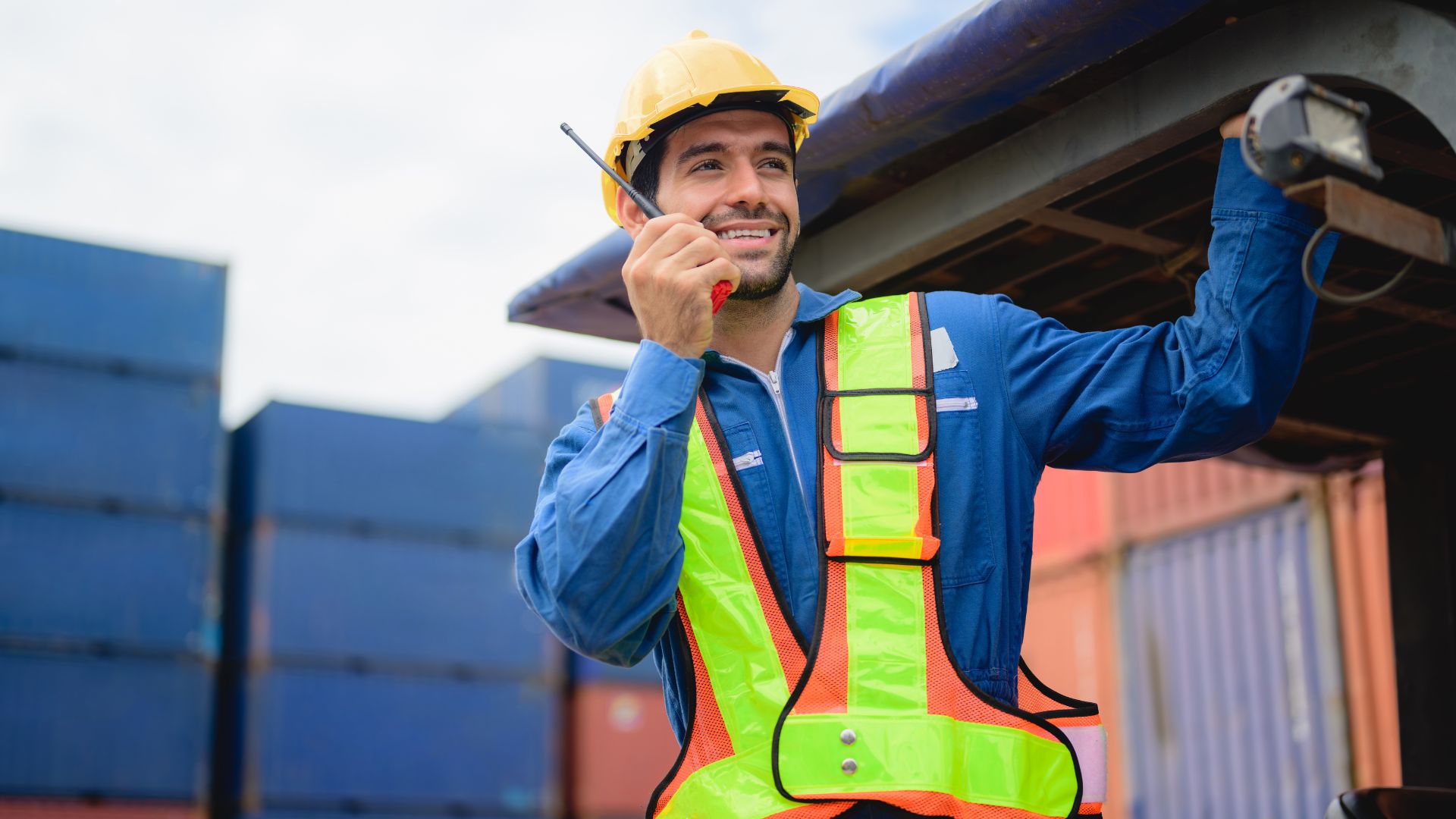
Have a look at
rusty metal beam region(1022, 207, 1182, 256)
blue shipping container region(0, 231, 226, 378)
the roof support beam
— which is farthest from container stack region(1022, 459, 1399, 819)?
blue shipping container region(0, 231, 226, 378)

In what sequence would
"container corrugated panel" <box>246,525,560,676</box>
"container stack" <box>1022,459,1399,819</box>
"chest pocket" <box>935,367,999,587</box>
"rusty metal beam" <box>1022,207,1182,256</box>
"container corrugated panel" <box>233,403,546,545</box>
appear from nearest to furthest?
1. "chest pocket" <box>935,367,999,587</box>
2. "rusty metal beam" <box>1022,207,1182,256</box>
3. "container stack" <box>1022,459,1399,819</box>
4. "container corrugated panel" <box>246,525,560,676</box>
5. "container corrugated panel" <box>233,403,546,545</box>

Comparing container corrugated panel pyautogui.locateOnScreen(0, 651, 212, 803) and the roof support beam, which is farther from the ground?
the roof support beam

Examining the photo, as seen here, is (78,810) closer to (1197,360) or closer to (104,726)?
(104,726)

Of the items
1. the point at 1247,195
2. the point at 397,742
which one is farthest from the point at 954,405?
the point at 397,742

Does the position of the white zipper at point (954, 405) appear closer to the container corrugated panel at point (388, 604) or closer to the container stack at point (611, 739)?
the container corrugated panel at point (388, 604)

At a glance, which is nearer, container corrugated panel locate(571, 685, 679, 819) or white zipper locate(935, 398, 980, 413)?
white zipper locate(935, 398, 980, 413)

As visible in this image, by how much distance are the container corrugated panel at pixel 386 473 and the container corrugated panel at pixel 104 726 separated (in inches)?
94.6

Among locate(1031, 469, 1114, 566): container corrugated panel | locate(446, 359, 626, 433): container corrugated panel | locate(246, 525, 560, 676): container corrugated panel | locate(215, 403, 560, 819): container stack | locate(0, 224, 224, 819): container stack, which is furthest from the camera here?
locate(446, 359, 626, 433): container corrugated panel

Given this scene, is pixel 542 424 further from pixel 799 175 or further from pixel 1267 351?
pixel 1267 351

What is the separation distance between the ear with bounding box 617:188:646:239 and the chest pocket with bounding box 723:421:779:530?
0.62 m

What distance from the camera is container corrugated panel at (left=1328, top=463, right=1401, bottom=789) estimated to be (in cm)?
1100

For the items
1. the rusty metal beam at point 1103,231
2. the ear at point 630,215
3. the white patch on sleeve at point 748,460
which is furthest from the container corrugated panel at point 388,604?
the white patch on sleeve at point 748,460

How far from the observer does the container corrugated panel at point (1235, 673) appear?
1168 centimetres

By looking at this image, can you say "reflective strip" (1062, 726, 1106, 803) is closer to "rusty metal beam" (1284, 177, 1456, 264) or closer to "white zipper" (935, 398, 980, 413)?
"white zipper" (935, 398, 980, 413)
